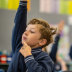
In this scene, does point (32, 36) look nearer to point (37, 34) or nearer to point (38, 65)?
point (37, 34)

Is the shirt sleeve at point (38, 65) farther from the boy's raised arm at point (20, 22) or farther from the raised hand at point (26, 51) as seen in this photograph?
the boy's raised arm at point (20, 22)

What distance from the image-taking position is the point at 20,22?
135 cm

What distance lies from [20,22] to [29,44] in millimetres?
146

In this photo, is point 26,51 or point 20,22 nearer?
point 26,51

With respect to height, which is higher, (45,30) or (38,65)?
(45,30)

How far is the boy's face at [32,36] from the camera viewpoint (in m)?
1.29

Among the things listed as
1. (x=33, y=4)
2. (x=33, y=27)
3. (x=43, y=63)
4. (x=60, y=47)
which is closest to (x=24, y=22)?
(x=33, y=27)

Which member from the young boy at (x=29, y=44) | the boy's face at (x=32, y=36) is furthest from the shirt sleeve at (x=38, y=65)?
the boy's face at (x=32, y=36)

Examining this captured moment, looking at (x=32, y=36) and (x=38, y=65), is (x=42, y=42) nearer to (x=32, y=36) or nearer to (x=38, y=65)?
(x=32, y=36)

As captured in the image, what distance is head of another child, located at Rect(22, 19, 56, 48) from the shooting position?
1.29 metres

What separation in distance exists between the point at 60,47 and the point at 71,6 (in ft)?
3.10

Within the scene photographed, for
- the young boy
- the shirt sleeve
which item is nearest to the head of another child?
the young boy

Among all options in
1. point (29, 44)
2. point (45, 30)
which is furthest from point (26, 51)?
point (45, 30)

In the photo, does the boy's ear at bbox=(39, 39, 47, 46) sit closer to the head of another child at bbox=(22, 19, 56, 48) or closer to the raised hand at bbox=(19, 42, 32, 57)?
the head of another child at bbox=(22, 19, 56, 48)
